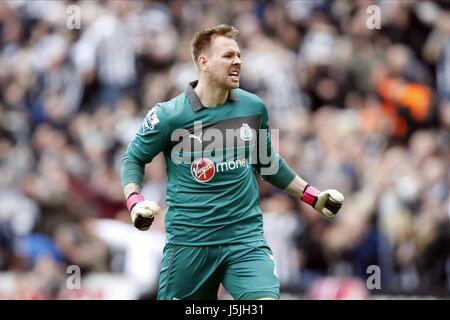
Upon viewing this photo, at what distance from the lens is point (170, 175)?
8.06 m

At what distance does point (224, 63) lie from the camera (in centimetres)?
802

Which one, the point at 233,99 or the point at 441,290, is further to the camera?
the point at 441,290

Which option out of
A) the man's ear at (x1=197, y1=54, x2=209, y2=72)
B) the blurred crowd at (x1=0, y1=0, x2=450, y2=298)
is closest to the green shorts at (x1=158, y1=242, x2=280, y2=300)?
the man's ear at (x1=197, y1=54, x2=209, y2=72)

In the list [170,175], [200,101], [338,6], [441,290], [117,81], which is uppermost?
[338,6]

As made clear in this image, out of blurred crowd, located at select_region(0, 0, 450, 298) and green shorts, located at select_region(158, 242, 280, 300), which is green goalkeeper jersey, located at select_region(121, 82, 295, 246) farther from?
blurred crowd, located at select_region(0, 0, 450, 298)

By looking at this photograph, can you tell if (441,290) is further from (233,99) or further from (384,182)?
(233,99)

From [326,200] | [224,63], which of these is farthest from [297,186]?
[224,63]

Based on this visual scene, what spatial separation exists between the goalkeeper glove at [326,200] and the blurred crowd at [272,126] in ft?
12.4

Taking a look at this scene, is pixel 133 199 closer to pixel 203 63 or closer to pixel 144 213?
pixel 144 213

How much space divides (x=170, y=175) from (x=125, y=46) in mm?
7953

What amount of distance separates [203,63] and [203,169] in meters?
0.80

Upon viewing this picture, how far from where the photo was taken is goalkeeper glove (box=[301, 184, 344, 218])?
8094mm

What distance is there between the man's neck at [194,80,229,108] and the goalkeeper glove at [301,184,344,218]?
0.98 m
